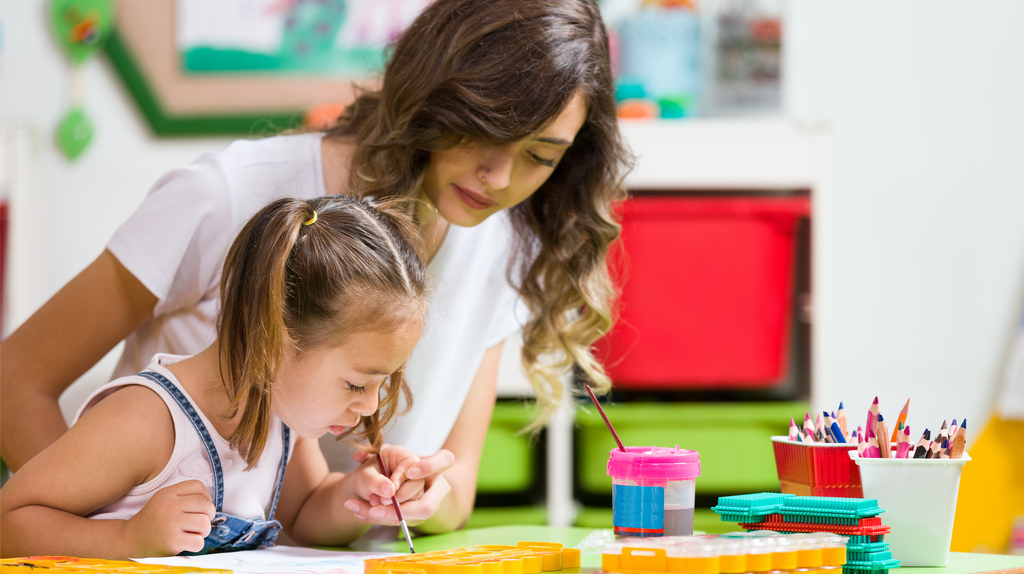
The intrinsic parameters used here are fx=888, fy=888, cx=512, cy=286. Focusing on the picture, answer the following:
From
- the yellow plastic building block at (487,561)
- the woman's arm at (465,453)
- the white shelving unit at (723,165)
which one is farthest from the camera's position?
the white shelving unit at (723,165)

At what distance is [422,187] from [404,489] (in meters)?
0.36

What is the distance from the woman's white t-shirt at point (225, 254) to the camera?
3.16ft

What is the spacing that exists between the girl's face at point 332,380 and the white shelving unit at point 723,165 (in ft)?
3.24

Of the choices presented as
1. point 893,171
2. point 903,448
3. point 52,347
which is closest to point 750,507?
point 903,448

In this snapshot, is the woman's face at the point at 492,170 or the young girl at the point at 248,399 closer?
the young girl at the point at 248,399

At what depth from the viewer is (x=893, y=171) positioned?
2.17 meters

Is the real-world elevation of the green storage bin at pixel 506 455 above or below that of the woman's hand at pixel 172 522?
below

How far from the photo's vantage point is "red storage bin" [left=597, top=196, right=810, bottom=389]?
5.89 feet

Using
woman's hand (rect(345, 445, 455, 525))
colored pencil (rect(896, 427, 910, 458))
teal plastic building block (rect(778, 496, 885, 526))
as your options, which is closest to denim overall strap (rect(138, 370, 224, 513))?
woman's hand (rect(345, 445, 455, 525))

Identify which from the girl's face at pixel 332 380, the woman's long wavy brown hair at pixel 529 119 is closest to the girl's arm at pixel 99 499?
the girl's face at pixel 332 380

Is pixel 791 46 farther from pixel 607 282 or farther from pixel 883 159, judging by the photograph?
pixel 607 282

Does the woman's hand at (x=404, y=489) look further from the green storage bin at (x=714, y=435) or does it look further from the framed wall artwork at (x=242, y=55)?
the framed wall artwork at (x=242, y=55)

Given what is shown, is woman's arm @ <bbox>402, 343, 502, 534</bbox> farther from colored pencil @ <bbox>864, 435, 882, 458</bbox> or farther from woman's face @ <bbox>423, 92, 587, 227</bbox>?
colored pencil @ <bbox>864, 435, 882, 458</bbox>

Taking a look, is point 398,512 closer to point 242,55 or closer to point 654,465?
point 654,465
